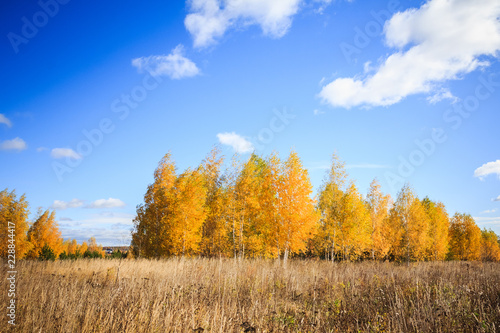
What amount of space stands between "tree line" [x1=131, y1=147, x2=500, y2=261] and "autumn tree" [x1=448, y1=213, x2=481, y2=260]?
1408 cm

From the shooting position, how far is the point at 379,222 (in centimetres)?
2784

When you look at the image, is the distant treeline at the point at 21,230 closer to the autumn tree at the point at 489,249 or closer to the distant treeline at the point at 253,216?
the distant treeline at the point at 253,216

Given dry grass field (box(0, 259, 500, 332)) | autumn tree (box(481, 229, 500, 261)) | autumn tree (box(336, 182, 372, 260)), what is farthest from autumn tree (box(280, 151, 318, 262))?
autumn tree (box(481, 229, 500, 261))

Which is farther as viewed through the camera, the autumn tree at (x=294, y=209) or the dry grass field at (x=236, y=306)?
the autumn tree at (x=294, y=209)

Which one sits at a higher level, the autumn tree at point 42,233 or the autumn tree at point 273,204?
the autumn tree at point 273,204

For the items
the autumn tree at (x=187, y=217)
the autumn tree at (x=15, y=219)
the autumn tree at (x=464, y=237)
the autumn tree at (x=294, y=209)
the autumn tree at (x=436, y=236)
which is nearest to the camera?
the autumn tree at (x=294, y=209)

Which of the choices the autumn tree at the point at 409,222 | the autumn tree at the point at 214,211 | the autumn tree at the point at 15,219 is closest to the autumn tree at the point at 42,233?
the autumn tree at the point at 15,219

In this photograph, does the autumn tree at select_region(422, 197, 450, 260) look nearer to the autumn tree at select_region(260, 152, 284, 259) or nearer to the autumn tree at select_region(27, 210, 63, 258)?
the autumn tree at select_region(260, 152, 284, 259)

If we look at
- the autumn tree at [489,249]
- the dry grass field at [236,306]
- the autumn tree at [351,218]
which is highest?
the autumn tree at [351,218]

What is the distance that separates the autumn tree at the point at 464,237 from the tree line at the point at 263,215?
46.2ft

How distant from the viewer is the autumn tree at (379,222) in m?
27.8

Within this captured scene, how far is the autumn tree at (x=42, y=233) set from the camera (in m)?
31.0

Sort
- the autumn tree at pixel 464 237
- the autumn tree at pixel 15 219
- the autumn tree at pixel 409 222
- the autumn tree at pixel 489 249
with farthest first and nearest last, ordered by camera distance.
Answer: the autumn tree at pixel 489 249 < the autumn tree at pixel 464 237 < the autumn tree at pixel 409 222 < the autumn tree at pixel 15 219

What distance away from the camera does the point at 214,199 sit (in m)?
23.6
